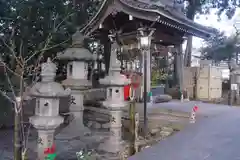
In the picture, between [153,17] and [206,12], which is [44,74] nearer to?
[153,17]

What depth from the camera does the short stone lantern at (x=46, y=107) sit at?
204 inches

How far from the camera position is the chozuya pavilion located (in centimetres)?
898

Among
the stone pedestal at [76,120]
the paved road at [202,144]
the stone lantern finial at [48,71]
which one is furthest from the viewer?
the stone pedestal at [76,120]

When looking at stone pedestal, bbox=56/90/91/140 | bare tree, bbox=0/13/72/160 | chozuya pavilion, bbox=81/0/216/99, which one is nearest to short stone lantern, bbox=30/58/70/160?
bare tree, bbox=0/13/72/160

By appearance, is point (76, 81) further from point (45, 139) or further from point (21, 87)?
point (21, 87)

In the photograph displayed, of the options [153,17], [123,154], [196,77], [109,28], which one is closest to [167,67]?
[196,77]

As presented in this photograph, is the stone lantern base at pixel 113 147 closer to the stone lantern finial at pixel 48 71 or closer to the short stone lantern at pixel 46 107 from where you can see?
the short stone lantern at pixel 46 107

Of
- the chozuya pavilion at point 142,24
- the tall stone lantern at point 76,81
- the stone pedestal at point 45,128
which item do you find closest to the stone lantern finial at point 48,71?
the stone pedestal at point 45,128

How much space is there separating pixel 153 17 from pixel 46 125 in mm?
5520

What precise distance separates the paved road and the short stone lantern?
176 cm

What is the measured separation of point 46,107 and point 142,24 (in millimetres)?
5674

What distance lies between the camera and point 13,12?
1064 centimetres

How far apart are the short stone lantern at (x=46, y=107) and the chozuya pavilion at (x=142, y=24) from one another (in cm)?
390

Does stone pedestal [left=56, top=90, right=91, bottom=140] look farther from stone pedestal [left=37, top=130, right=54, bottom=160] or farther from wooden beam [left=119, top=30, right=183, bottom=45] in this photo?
wooden beam [left=119, top=30, right=183, bottom=45]
